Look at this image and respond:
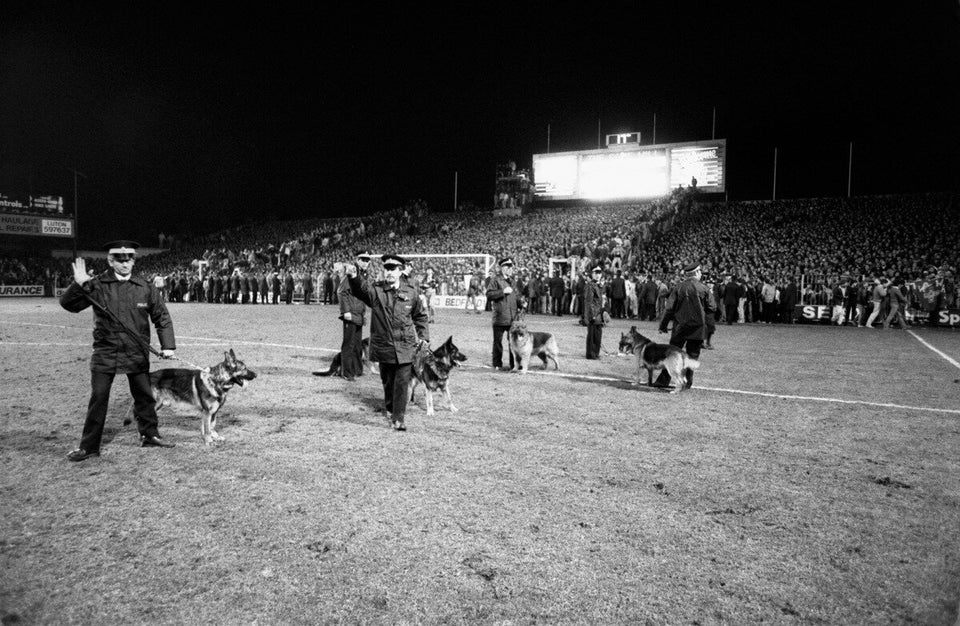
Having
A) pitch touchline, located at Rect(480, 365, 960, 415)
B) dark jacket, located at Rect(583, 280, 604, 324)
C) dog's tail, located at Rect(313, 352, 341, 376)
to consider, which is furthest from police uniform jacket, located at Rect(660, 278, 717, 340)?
dog's tail, located at Rect(313, 352, 341, 376)

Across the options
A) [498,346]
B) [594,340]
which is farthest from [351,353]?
[594,340]

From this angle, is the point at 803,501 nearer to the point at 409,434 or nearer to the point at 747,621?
the point at 747,621

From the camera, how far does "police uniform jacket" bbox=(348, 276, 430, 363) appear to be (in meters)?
6.38

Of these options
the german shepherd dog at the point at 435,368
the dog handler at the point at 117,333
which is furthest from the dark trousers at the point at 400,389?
the dog handler at the point at 117,333

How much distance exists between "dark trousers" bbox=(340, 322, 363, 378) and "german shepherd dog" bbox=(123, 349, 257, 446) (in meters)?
3.57

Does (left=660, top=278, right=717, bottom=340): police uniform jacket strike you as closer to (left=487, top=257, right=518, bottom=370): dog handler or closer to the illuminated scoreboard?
(left=487, top=257, right=518, bottom=370): dog handler

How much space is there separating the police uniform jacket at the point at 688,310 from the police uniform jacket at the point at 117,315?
22.4ft

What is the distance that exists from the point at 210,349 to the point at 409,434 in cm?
824

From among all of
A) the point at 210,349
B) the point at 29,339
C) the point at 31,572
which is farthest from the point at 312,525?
the point at 29,339

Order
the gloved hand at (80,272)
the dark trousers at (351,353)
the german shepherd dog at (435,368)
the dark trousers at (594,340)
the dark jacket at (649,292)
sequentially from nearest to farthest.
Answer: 1. the gloved hand at (80,272)
2. the german shepherd dog at (435,368)
3. the dark trousers at (351,353)
4. the dark trousers at (594,340)
5. the dark jacket at (649,292)

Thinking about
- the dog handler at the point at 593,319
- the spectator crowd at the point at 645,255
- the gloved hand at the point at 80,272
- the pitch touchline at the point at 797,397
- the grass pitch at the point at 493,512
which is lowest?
the grass pitch at the point at 493,512

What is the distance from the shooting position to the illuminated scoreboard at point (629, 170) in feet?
151

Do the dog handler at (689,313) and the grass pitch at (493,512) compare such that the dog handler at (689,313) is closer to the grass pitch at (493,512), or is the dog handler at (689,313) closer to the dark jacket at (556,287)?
the grass pitch at (493,512)

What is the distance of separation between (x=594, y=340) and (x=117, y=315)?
350 inches
